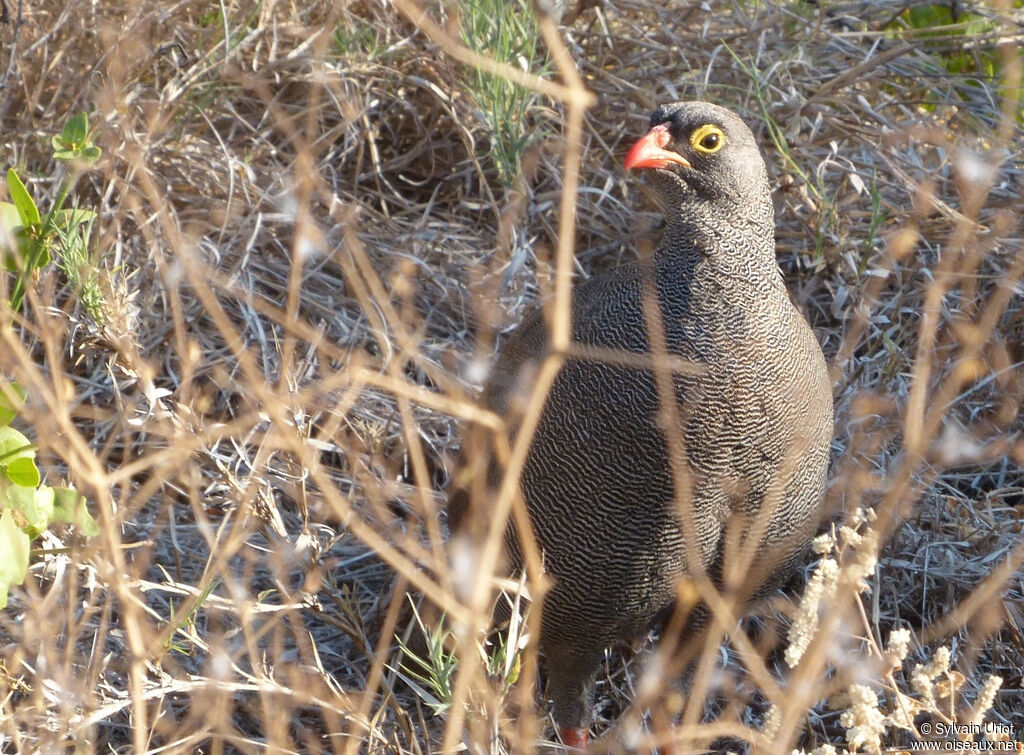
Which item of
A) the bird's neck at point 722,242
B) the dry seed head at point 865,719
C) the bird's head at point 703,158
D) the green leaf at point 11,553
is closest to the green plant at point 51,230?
the green leaf at point 11,553

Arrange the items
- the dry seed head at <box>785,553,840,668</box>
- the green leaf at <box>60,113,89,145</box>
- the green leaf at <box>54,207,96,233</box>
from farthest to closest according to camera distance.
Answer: the green leaf at <box>54,207,96,233</box> < the green leaf at <box>60,113,89,145</box> < the dry seed head at <box>785,553,840,668</box>

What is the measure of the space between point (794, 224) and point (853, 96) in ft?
2.07

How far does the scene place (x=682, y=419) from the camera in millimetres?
3219

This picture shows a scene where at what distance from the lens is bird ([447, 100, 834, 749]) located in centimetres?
324

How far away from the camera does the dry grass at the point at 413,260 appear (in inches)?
151

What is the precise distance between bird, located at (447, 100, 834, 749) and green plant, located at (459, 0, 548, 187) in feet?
4.00

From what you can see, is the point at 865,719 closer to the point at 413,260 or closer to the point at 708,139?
the point at 708,139

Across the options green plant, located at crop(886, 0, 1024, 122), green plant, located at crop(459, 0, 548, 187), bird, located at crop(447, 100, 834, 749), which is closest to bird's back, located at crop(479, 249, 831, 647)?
bird, located at crop(447, 100, 834, 749)

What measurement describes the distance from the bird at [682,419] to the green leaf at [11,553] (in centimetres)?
109

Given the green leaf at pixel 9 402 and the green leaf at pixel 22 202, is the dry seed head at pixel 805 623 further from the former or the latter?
the green leaf at pixel 22 202

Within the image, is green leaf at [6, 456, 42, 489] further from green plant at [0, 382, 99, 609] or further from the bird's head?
the bird's head

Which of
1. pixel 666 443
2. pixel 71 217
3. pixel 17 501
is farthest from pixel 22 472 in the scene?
pixel 666 443

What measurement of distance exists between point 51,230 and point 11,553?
804mm

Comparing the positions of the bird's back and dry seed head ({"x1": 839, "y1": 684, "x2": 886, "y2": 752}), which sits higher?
dry seed head ({"x1": 839, "y1": 684, "x2": 886, "y2": 752})
